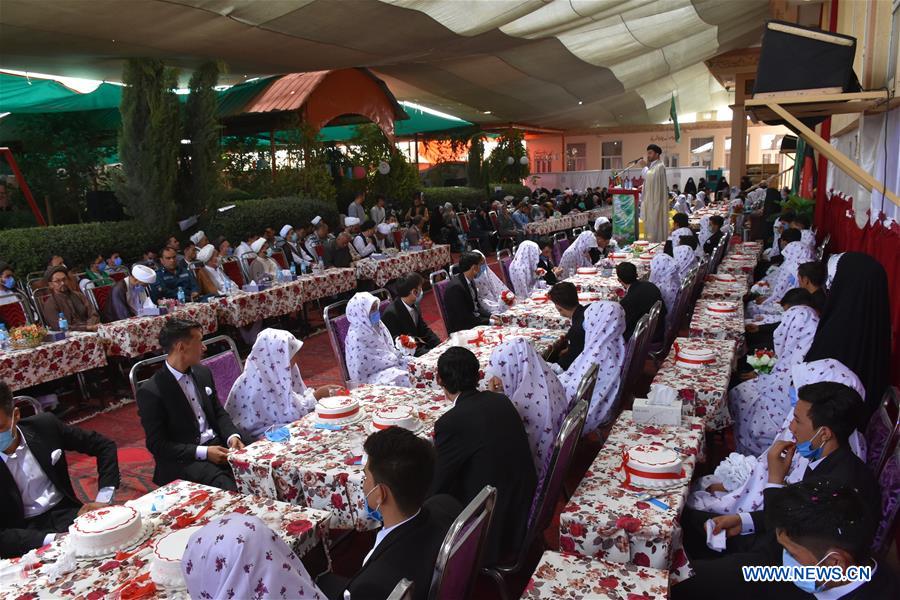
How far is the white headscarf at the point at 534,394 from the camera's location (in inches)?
130

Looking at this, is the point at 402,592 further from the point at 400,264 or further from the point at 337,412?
the point at 400,264

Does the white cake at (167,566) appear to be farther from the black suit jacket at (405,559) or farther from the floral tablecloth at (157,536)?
the black suit jacket at (405,559)

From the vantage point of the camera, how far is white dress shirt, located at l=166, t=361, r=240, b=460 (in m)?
3.43

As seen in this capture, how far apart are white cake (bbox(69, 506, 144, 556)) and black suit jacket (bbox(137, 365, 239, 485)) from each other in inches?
39.3

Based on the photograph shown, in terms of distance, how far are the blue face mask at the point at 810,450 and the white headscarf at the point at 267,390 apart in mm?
2647

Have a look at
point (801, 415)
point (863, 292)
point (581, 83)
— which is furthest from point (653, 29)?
point (801, 415)

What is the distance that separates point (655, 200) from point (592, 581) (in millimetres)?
9541

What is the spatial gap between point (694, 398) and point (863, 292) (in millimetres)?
1088

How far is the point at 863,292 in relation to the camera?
3602 mm

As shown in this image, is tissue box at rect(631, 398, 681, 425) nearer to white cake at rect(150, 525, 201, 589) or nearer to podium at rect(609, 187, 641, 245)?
white cake at rect(150, 525, 201, 589)

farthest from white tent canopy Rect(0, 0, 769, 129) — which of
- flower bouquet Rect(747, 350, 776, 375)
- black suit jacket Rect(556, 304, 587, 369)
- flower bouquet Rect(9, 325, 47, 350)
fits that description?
flower bouquet Rect(747, 350, 776, 375)

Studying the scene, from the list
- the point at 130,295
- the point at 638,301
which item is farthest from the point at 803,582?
the point at 130,295

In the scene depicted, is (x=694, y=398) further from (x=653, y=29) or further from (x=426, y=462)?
(x=653, y=29)

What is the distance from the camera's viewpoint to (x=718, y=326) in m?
5.17
